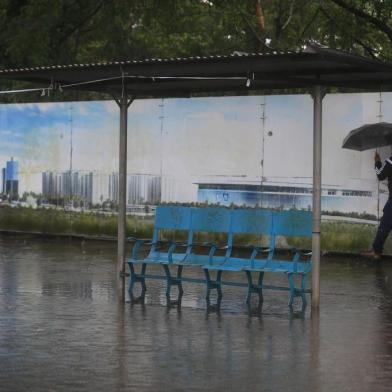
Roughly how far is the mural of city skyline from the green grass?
1.30ft

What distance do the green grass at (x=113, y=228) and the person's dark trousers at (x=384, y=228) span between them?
0.71ft

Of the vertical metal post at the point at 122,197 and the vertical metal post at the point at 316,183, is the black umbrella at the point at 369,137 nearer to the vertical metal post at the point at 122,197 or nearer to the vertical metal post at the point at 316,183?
the vertical metal post at the point at 122,197

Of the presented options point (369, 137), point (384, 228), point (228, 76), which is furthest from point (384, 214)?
point (228, 76)

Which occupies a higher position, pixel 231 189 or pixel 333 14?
pixel 333 14

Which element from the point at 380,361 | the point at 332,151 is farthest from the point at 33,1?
the point at 380,361

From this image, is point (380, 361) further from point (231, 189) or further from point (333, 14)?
point (333, 14)

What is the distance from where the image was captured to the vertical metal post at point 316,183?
39.0 feet

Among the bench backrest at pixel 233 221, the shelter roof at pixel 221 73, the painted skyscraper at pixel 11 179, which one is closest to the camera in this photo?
the shelter roof at pixel 221 73

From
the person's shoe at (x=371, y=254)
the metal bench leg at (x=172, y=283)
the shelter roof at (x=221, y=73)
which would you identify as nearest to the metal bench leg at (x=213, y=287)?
the metal bench leg at (x=172, y=283)

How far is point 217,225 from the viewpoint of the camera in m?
13.0

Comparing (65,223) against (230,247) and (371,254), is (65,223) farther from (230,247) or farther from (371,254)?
(230,247)

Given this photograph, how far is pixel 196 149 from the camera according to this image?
65.8 ft

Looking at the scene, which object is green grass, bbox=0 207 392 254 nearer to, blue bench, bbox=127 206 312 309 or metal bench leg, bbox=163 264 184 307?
blue bench, bbox=127 206 312 309

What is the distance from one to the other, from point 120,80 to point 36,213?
10.0m
